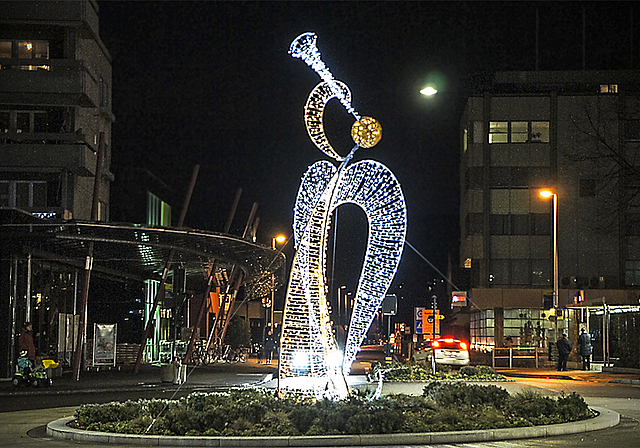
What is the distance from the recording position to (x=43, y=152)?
4559cm

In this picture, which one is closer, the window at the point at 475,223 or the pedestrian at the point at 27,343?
the pedestrian at the point at 27,343

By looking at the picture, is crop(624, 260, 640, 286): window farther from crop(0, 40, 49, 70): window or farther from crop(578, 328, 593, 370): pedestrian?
crop(0, 40, 49, 70): window

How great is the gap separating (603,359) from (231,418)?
31.0 meters

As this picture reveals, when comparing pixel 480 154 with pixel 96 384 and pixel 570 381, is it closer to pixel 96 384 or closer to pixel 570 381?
pixel 570 381

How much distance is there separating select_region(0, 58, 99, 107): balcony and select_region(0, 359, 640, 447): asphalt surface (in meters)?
14.0

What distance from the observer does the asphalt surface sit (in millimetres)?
16594

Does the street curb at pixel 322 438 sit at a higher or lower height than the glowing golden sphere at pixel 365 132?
lower

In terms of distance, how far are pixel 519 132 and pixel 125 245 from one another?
3787 cm

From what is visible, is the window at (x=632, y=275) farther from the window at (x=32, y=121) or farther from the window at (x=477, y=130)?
the window at (x=32, y=121)

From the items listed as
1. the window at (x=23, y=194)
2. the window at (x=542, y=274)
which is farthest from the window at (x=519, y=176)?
the window at (x=23, y=194)

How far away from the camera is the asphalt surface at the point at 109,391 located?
54.4ft

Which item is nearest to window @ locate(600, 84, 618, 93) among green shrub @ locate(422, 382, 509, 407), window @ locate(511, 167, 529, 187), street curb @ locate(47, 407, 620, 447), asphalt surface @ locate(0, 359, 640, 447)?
window @ locate(511, 167, 529, 187)

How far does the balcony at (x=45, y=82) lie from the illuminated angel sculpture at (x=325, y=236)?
30458mm

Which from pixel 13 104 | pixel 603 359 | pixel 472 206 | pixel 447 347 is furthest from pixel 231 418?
pixel 472 206
